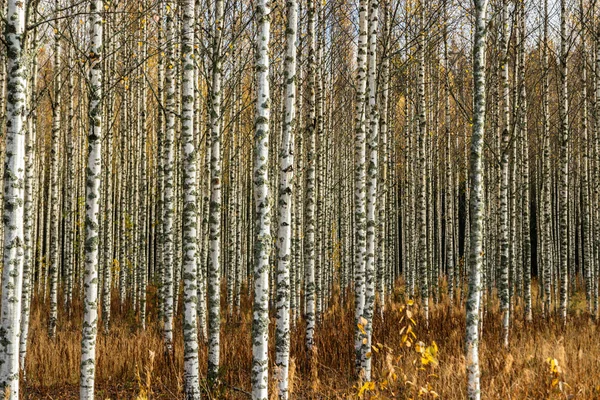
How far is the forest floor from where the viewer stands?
201 inches

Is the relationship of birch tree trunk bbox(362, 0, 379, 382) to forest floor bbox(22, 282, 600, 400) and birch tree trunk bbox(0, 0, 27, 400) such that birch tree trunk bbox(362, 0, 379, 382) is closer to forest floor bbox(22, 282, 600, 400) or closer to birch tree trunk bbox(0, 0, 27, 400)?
forest floor bbox(22, 282, 600, 400)

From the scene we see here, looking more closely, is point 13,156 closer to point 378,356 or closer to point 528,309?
point 378,356

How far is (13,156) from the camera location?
374 cm

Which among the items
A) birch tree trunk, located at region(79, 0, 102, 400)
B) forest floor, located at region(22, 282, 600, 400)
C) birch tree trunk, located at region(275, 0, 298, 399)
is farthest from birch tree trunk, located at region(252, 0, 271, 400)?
birch tree trunk, located at region(79, 0, 102, 400)

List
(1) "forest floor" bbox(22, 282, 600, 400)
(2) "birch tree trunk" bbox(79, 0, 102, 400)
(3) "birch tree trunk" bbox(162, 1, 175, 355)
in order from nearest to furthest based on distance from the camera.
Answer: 1. (2) "birch tree trunk" bbox(79, 0, 102, 400)
2. (1) "forest floor" bbox(22, 282, 600, 400)
3. (3) "birch tree trunk" bbox(162, 1, 175, 355)

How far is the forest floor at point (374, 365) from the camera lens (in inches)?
201

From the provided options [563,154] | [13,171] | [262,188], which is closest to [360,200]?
[262,188]

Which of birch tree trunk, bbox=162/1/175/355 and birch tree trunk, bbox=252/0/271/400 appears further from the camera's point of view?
birch tree trunk, bbox=162/1/175/355

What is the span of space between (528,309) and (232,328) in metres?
5.46

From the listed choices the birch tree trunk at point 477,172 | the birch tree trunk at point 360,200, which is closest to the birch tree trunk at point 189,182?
the birch tree trunk at point 360,200

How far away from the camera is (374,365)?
677 centimetres

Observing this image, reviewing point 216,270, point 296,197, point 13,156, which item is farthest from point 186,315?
point 296,197

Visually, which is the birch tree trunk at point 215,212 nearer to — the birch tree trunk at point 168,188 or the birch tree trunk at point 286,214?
the birch tree trunk at point 168,188

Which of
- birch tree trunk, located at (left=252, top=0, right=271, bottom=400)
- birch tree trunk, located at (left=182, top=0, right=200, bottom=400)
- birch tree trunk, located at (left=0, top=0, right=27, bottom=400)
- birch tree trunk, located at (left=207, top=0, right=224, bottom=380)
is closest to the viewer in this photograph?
birch tree trunk, located at (left=0, top=0, right=27, bottom=400)
